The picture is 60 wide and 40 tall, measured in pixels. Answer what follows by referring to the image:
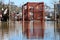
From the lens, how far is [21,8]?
8227 millimetres

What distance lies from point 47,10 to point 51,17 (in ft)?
1.33

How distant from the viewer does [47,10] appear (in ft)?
27.3

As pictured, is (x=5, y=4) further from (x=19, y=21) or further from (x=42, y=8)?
(x=42, y=8)

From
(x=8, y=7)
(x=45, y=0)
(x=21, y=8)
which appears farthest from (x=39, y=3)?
(x=8, y=7)

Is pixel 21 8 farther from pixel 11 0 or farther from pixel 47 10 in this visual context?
pixel 47 10

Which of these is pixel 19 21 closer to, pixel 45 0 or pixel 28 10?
pixel 28 10

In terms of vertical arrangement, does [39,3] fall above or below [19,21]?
above

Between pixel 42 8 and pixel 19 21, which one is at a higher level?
pixel 42 8

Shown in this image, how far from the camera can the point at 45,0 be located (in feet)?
26.8

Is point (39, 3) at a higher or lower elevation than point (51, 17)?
higher

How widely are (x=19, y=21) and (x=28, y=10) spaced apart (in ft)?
2.23

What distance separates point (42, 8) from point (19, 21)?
1.24m

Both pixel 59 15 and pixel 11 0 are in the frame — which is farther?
pixel 59 15

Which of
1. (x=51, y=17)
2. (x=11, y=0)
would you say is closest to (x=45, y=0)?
(x=51, y=17)
